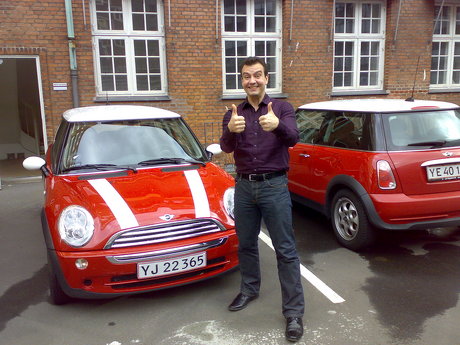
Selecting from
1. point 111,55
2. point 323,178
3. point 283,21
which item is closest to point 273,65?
point 283,21

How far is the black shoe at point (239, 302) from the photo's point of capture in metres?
3.38

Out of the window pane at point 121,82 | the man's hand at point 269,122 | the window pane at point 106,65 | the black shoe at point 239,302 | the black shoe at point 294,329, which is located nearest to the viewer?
the man's hand at point 269,122

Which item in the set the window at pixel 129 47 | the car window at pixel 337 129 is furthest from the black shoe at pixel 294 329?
the window at pixel 129 47

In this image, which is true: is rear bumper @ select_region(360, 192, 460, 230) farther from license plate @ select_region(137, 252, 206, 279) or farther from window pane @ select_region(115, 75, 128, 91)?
window pane @ select_region(115, 75, 128, 91)

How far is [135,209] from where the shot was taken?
134 inches

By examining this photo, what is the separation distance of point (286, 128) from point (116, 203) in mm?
1542

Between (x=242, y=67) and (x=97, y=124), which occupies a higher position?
(x=242, y=67)

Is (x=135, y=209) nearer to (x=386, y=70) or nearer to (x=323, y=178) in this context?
(x=323, y=178)

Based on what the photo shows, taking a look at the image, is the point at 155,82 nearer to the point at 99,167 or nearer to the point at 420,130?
the point at 99,167

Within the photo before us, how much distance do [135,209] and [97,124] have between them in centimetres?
155

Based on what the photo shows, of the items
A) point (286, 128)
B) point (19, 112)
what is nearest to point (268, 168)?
point (286, 128)

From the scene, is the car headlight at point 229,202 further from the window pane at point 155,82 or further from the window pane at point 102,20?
the window pane at point 102,20

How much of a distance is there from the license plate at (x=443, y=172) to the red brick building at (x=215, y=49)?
4.35 metres

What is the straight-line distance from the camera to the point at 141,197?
141 inches
